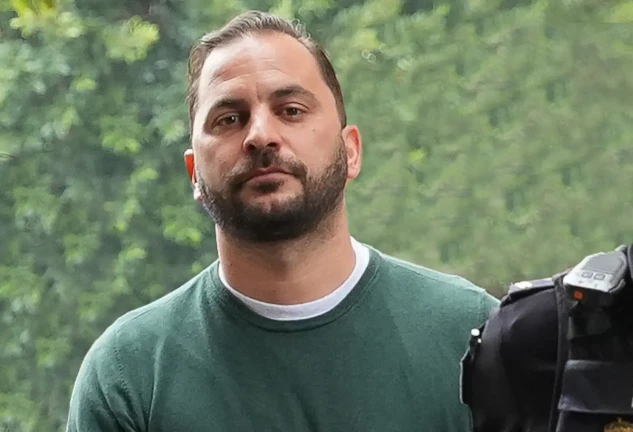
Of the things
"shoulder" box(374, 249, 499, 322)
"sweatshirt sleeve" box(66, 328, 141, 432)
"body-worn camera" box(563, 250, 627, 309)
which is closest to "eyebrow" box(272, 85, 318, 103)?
"shoulder" box(374, 249, 499, 322)

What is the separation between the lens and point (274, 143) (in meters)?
1.09

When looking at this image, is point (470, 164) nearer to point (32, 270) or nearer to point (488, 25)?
point (488, 25)

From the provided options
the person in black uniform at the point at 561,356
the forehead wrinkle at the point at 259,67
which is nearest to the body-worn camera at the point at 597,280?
the person in black uniform at the point at 561,356

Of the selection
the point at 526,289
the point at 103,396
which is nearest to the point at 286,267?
the point at 103,396

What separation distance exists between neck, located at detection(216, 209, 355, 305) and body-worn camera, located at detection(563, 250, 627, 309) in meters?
0.43

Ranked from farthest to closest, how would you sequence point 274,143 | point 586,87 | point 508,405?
point 586,87
point 274,143
point 508,405

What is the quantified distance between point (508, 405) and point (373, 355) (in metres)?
0.33

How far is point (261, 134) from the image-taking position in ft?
3.56

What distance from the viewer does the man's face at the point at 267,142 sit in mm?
1087

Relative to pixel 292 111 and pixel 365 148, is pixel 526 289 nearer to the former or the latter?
pixel 292 111

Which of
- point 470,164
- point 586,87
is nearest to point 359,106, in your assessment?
point 470,164

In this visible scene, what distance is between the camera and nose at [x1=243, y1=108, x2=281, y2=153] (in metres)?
1.09

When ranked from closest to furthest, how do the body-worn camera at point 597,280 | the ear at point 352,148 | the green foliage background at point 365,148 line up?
1. the body-worn camera at point 597,280
2. the ear at point 352,148
3. the green foliage background at point 365,148

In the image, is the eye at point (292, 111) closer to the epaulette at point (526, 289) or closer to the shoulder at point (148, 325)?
the shoulder at point (148, 325)
